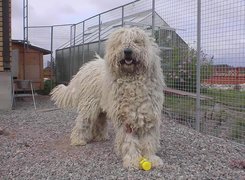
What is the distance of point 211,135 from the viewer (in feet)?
24.0

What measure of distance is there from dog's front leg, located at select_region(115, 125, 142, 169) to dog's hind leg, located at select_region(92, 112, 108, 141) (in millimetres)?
1309

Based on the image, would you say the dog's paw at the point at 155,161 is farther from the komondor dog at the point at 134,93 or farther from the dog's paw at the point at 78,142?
the dog's paw at the point at 78,142

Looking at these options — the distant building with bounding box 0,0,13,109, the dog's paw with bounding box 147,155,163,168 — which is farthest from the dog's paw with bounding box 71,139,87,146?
the distant building with bounding box 0,0,13,109

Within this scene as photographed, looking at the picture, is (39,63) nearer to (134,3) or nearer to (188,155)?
(134,3)

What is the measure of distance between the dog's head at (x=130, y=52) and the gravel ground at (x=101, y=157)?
4.21 feet

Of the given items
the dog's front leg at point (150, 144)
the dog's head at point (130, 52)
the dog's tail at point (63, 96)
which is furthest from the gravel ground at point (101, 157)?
the dog's head at point (130, 52)

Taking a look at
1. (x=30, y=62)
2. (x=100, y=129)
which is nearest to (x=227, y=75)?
(x=100, y=129)

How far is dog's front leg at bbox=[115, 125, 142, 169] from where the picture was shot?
5.06 meters

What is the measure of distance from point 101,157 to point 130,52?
1634mm

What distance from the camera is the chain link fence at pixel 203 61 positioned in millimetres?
6496

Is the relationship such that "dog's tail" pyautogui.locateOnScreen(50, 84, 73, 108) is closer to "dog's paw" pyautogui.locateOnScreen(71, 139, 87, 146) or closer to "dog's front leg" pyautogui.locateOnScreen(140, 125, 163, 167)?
"dog's paw" pyautogui.locateOnScreen(71, 139, 87, 146)

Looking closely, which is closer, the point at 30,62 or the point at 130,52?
the point at 130,52

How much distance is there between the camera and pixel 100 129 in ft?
21.9

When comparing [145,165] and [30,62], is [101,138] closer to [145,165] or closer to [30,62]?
[145,165]
